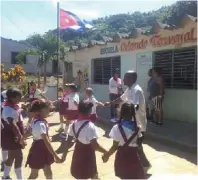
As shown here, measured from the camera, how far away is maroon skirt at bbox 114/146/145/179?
3.39 metres

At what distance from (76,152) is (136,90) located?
5.38ft

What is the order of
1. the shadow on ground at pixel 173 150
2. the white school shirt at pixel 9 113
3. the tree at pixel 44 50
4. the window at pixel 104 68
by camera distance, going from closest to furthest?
the white school shirt at pixel 9 113
the shadow on ground at pixel 173 150
the window at pixel 104 68
the tree at pixel 44 50

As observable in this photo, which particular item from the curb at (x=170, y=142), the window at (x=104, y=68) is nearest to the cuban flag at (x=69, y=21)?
the window at (x=104, y=68)

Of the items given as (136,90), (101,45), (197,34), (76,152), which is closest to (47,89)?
(101,45)

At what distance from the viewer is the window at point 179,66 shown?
26.7 ft

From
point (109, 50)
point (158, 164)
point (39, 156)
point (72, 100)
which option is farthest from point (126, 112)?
point (109, 50)

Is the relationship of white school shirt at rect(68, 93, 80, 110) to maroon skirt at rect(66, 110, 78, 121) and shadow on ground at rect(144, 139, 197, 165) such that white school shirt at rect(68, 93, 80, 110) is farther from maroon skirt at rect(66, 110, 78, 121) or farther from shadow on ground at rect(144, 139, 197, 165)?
shadow on ground at rect(144, 139, 197, 165)

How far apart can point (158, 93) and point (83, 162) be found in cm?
491

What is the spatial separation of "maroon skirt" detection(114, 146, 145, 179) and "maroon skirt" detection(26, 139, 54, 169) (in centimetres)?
90

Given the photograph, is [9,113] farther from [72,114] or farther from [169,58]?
[169,58]

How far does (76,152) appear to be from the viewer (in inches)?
137

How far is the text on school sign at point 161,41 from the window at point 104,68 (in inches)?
31.3

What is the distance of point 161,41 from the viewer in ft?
28.9

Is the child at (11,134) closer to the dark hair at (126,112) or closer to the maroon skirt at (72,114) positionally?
the dark hair at (126,112)
